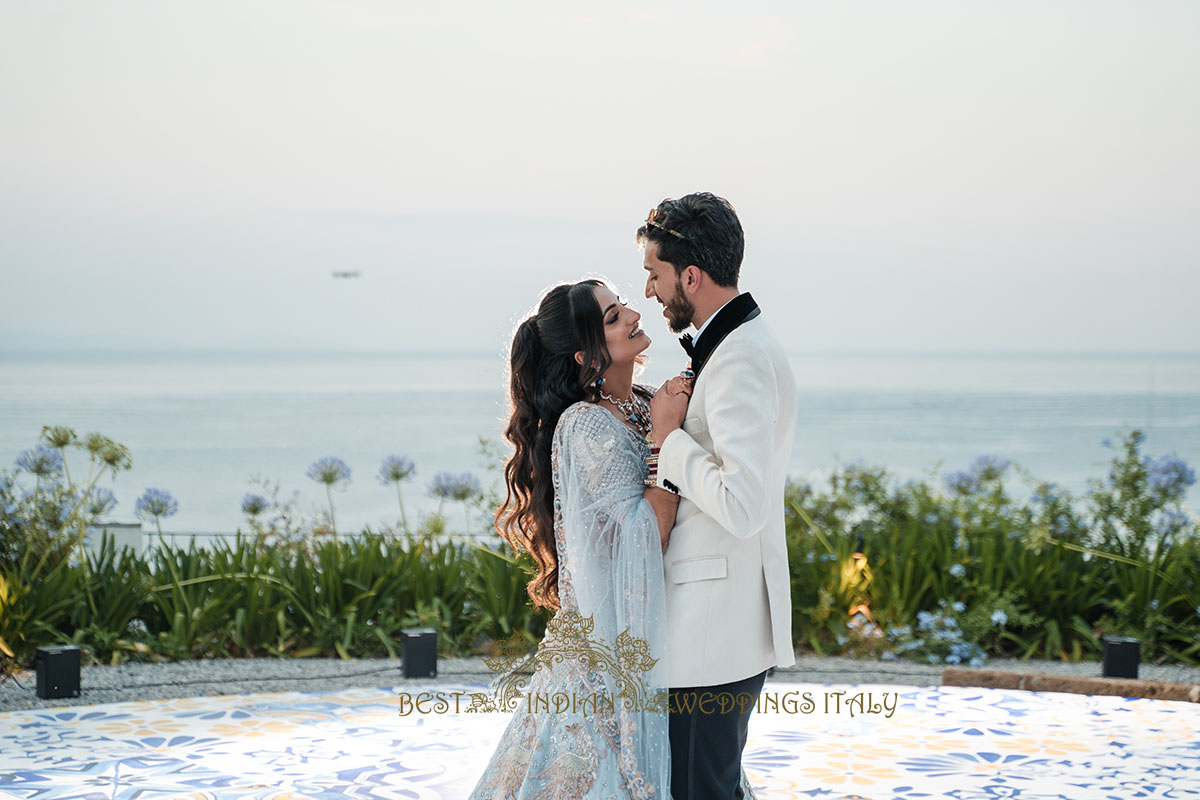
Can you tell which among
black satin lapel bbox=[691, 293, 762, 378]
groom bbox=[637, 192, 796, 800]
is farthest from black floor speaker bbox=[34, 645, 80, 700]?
black satin lapel bbox=[691, 293, 762, 378]

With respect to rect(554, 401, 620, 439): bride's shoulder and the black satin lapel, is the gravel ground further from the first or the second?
the black satin lapel

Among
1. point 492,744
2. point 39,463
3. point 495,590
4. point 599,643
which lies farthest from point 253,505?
point 599,643

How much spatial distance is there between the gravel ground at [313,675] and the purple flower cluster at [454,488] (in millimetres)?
1256

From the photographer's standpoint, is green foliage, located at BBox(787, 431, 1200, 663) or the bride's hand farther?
green foliage, located at BBox(787, 431, 1200, 663)

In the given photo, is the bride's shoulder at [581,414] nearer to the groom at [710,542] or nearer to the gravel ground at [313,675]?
the groom at [710,542]

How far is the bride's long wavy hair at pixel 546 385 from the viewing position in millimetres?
2988

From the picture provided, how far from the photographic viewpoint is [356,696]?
17.3 ft

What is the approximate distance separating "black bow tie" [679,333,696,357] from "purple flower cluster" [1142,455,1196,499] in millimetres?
4762

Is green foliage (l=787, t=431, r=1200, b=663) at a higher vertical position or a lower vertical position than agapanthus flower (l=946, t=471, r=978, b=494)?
lower

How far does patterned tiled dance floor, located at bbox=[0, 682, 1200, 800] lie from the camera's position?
398cm

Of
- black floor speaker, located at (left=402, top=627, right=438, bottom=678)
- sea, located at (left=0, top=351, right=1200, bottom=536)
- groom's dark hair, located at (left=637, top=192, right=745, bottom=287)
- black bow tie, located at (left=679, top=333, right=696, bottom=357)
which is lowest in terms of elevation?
black floor speaker, located at (left=402, top=627, right=438, bottom=678)

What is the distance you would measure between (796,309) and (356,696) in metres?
47.6

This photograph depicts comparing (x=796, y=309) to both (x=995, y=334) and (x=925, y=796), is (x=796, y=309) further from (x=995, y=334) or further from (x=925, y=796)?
(x=925, y=796)

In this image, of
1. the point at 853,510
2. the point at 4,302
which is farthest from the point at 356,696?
the point at 4,302
